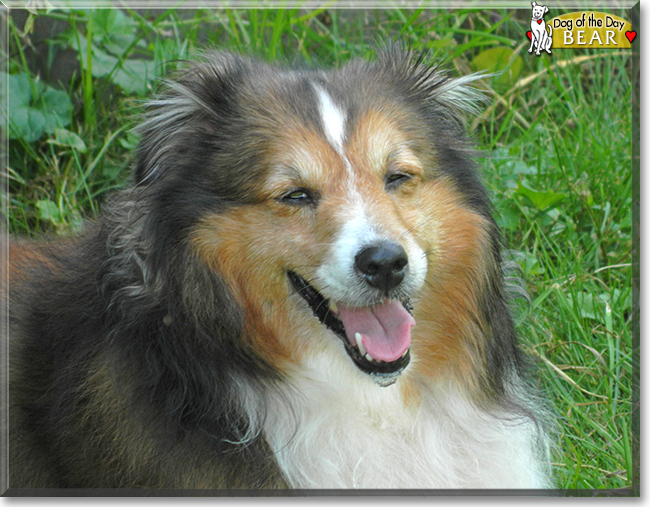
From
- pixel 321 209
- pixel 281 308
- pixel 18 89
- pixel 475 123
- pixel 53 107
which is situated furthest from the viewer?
pixel 53 107

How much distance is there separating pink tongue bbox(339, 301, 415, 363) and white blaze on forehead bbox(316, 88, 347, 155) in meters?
0.58

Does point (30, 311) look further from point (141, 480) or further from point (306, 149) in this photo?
point (306, 149)

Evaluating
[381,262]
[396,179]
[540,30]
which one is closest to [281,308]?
[381,262]

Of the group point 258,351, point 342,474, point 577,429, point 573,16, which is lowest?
point 577,429

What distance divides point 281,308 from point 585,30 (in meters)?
1.61

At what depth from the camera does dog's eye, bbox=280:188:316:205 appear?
2908 millimetres

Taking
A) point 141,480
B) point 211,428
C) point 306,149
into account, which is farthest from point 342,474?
point 306,149

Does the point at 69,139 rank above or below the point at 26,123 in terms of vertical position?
below

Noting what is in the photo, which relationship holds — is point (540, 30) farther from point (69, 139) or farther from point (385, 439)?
point (69, 139)

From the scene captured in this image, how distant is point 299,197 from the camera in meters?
2.91

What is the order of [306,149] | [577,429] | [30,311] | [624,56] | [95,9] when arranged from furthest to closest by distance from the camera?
1. [95,9]
2. [624,56]
3. [577,429]
4. [30,311]
5. [306,149]

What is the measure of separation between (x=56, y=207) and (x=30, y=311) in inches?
67.5

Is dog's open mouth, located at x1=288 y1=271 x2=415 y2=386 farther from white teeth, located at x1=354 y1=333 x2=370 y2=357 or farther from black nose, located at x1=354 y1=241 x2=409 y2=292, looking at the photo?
black nose, located at x1=354 y1=241 x2=409 y2=292

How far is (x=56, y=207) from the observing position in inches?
195
